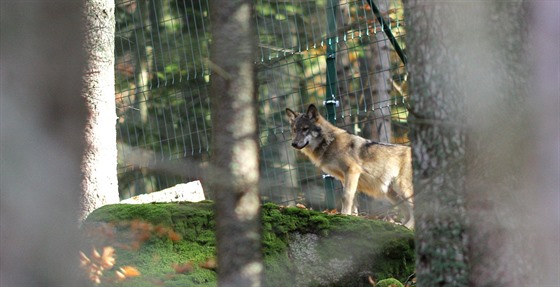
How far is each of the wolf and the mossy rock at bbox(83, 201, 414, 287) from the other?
3828 millimetres

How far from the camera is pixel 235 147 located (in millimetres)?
4418

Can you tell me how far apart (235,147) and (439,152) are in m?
1.49

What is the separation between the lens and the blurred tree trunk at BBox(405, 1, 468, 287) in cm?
511

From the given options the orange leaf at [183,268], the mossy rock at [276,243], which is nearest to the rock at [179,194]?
the mossy rock at [276,243]

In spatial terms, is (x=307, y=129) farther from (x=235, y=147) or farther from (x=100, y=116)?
(x=235, y=147)

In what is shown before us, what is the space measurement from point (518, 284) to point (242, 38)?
7.51 feet

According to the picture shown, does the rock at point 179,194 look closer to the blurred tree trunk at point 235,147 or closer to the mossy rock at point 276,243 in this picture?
the mossy rock at point 276,243

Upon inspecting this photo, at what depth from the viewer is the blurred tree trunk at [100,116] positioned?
7.23 metres

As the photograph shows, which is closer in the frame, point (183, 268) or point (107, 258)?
point (107, 258)

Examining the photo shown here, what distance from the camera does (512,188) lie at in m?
5.07

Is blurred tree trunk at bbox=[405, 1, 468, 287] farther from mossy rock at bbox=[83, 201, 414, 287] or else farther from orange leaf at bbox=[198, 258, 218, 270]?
orange leaf at bbox=[198, 258, 218, 270]

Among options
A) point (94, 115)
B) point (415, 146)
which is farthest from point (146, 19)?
point (415, 146)

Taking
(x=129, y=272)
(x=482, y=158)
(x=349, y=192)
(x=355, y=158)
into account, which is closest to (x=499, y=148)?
(x=482, y=158)

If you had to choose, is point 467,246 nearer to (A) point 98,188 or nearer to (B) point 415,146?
(B) point 415,146
